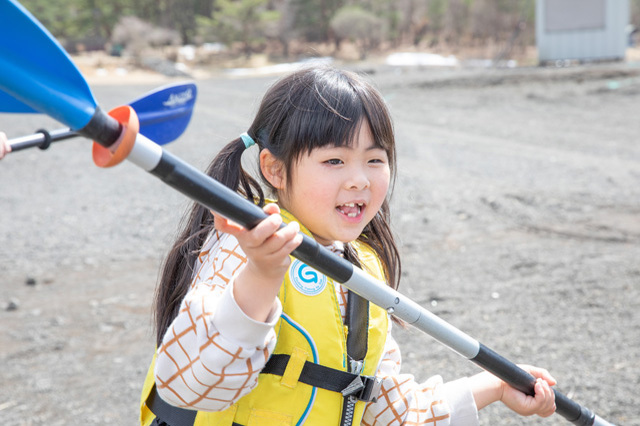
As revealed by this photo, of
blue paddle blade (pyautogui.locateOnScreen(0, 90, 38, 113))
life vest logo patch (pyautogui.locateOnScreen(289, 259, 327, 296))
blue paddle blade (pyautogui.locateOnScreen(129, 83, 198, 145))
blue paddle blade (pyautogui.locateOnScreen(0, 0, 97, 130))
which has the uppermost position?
blue paddle blade (pyautogui.locateOnScreen(0, 0, 97, 130))

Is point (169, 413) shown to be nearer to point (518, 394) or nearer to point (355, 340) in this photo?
point (355, 340)

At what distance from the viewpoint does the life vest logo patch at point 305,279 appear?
1460 millimetres

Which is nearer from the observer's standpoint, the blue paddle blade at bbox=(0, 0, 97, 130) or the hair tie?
the blue paddle blade at bbox=(0, 0, 97, 130)

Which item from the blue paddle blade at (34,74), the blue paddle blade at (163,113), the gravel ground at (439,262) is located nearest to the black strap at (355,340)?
the gravel ground at (439,262)

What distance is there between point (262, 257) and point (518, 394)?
987 mm

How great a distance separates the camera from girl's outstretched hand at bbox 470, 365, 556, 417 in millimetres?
1771

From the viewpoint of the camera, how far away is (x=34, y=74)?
3.10 feet

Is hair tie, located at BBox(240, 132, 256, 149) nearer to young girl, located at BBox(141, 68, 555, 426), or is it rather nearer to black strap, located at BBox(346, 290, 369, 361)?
young girl, located at BBox(141, 68, 555, 426)

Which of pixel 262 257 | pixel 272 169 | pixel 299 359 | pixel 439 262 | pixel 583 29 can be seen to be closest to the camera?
pixel 262 257

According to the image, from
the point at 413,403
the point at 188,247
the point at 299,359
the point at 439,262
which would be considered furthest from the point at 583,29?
the point at 299,359

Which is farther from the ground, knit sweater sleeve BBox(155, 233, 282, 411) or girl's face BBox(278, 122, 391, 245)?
girl's face BBox(278, 122, 391, 245)

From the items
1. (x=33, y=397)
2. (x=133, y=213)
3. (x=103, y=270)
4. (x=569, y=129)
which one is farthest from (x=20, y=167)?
(x=569, y=129)

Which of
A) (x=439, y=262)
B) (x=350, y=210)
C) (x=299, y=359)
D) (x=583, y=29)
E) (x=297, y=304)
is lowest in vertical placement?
(x=439, y=262)

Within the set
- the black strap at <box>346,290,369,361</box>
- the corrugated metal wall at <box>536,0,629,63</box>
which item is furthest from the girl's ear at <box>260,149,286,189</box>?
the corrugated metal wall at <box>536,0,629,63</box>
